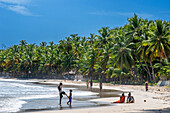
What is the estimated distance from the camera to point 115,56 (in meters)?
46.7

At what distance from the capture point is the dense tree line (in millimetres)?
41062

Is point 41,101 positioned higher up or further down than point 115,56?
further down

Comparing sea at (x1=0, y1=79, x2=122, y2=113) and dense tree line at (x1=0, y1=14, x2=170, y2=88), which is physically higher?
dense tree line at (x1=0, y1=14, x2=170, y2=88)

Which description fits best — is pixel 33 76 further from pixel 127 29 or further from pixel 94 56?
pixel 127 29

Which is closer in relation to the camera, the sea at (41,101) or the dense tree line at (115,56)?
the sea at (41,101)

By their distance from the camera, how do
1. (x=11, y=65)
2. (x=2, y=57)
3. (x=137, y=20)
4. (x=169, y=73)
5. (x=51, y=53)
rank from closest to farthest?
1. (x=169, y=73)
2. (x=137, y=20)
3. (x=51, y=53)
4. (x=11, y=65)
5. (x=2, y=57)

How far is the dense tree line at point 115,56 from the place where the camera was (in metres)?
41.1

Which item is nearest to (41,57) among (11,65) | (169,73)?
(11,65)

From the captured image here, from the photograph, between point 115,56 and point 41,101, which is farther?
point 115,56

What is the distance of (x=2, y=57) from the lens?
12731cm

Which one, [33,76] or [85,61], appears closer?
[85,61]

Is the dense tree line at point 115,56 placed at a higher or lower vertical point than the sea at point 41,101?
higher

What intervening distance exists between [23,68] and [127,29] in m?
67.6

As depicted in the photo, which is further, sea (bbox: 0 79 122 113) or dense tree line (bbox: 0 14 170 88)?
dense tree line (bbox: 0 14 170 88)
